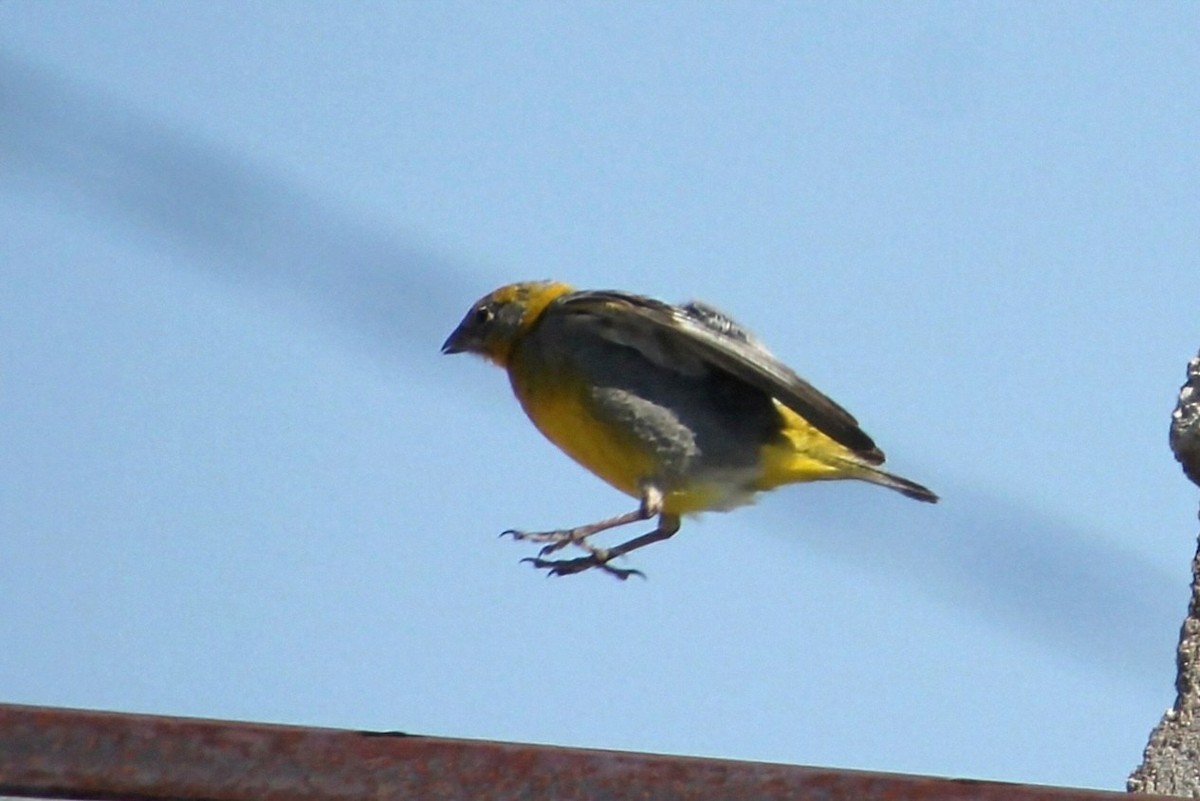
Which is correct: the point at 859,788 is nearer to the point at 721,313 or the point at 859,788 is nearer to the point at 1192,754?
the point at 1192,754

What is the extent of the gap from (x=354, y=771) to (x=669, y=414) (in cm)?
399

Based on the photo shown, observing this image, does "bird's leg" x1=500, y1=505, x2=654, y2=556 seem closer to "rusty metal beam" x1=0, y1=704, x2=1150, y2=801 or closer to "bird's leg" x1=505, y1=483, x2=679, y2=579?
"bird's leg" x1=505, y1=483, x2=679, y2=579

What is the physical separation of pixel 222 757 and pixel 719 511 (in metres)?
4.42

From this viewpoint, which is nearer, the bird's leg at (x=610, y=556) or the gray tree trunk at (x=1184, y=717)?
the gray tree trunk at (x=1184, y=717)

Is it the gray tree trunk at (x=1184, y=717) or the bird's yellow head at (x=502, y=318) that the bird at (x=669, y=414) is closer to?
the bird's yellow head at (x=502, y=318)

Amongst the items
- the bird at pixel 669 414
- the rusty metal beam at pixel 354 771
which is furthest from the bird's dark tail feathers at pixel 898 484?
the rusty metal beam at pixel 354 771

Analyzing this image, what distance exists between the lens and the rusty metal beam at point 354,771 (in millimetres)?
2689

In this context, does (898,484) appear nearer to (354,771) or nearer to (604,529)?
(604,529)

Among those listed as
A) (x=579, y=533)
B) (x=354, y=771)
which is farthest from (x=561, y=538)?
(x=354, y=771)

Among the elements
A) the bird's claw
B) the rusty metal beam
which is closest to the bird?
the bird's claw

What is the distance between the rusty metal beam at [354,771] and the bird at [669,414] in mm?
3645

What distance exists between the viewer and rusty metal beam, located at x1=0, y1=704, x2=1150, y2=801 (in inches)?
106

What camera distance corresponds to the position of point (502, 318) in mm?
7445

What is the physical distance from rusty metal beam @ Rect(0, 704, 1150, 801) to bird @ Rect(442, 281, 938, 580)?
3.65 metres
